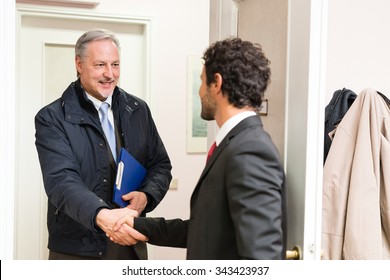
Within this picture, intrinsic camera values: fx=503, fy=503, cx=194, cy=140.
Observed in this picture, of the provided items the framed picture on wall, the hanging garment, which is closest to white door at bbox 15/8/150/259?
the framed picture on wall

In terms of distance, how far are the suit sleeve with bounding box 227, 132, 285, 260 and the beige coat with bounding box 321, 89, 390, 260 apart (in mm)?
542

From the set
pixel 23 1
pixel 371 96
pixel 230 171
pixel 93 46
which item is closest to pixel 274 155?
pixel 230 171

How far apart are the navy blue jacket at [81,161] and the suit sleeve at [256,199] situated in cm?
64

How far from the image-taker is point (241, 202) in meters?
1.16

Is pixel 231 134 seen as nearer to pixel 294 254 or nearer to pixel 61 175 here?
pixel 294 254

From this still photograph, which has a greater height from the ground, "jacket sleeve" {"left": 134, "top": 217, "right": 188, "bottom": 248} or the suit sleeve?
the suit sleeve

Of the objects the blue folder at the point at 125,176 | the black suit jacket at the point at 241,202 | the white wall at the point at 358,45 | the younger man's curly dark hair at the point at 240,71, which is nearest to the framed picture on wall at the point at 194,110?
the white wall at the point at 358,45

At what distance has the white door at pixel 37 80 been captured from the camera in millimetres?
3070

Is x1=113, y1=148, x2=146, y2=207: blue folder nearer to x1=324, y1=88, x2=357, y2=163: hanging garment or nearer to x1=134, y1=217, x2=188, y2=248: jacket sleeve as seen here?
x1=134, y1=217, x2=188, y2=248: jacket sleeve

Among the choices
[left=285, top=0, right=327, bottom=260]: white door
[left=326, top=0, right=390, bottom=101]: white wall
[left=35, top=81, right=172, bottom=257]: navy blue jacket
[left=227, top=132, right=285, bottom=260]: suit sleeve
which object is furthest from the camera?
[left=326, top=0, right=390, bottom=101]: white wall

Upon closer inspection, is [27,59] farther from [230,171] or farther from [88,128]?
[230,171]

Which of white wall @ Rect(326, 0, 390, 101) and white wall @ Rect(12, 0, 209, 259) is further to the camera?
white wall @ Rect(12, 0, 209, 259)

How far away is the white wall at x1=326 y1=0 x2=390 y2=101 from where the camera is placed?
7.13 ft

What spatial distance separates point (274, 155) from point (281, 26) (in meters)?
0.49
